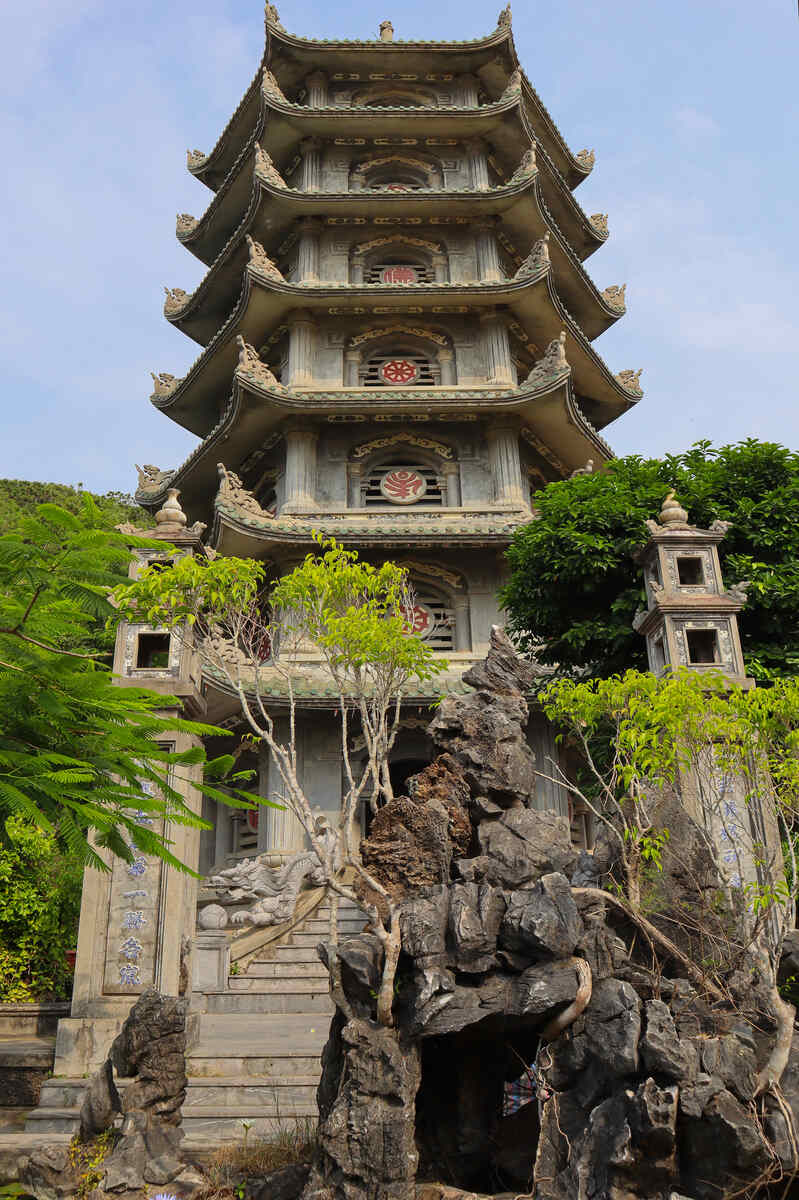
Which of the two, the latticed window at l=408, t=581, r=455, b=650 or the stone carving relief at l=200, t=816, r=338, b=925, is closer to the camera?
the stone carving relief at l=200, t=816, r=338, b=925

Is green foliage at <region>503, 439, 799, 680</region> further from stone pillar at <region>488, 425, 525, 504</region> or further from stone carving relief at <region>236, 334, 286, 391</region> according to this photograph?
stone carving relief at <region>236, 334, 286, 391</region>

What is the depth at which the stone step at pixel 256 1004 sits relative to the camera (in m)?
11.5

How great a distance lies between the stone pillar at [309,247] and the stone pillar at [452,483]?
4951mm

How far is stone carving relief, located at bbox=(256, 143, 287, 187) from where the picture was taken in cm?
2044

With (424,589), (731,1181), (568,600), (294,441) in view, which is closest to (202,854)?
(424,589)

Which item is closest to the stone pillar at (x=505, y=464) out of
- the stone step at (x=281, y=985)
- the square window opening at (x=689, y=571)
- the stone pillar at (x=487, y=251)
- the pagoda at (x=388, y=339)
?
the pagoda at (x=388, y=339)

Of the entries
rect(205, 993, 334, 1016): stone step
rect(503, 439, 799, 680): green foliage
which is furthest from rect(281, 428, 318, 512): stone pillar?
rect(205, 993, 334, 1016): stone step

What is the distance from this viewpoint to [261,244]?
22.2m

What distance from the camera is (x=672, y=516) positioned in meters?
12.3

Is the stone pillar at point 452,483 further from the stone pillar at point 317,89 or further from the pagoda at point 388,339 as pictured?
the stone pillar at point 317,89

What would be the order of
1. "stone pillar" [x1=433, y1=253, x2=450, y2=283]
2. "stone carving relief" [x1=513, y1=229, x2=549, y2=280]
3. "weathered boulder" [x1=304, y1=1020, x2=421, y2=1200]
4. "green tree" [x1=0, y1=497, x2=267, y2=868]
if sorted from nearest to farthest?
"green tree" [x1=0, y1=497, x2=267, y2=868], "weathered boulder" [x1=304, y1=1020, x2=421, y2=1200], "stone carving relief" [x1=513, y1=229, x2=549, y2=280], "stone pillar" [x1=433, y1=253, x2=450, y2=283]

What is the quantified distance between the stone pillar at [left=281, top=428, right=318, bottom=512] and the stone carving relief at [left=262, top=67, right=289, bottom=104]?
24.0 ft

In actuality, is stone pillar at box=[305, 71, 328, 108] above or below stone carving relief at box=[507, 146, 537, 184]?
above

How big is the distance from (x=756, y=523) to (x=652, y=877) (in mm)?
6536
